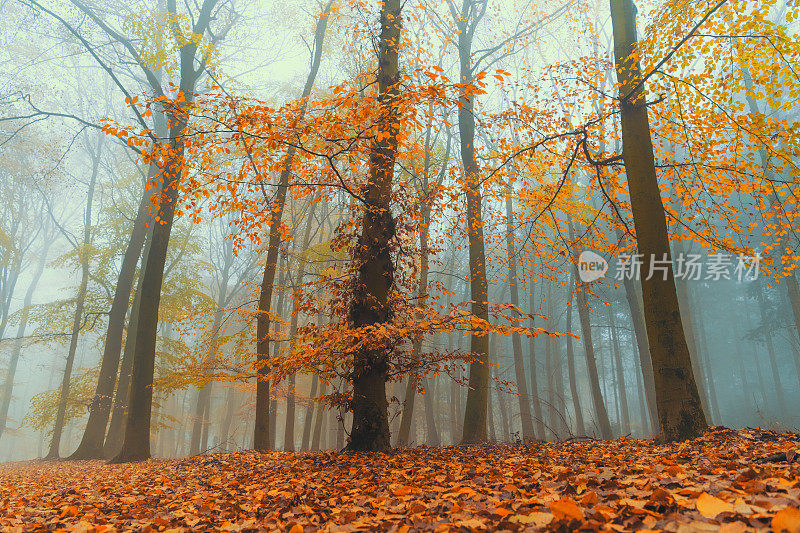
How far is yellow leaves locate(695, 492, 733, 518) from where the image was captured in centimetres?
155

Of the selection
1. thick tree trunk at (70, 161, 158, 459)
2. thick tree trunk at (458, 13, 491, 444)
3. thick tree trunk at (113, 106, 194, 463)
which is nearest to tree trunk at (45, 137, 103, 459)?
thick tree trunk at (70, 161, 158, 459)

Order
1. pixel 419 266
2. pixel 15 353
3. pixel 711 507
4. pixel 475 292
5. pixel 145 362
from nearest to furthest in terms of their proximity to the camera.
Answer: pixel 711 507 → pixel 419 266 → pixel 145 362 → pixel 475 292 → pixel 15 353

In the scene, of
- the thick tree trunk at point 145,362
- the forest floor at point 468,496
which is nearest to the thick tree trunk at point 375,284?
the forest floor at point 468,496

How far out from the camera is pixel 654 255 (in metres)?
4.92

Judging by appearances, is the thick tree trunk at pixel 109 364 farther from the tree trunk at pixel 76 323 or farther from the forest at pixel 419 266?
the tree trunk at pixel 76 323

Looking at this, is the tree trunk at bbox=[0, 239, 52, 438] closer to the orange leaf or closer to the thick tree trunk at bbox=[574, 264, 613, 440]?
the thick tree trunk at bbox=[574, 264, 613, 440]

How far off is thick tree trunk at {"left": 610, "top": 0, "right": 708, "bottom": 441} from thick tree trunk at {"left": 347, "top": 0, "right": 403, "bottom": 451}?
9.75 feet

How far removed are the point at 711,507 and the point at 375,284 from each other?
479 cm

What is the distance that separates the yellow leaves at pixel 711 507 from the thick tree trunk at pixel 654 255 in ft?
11.1

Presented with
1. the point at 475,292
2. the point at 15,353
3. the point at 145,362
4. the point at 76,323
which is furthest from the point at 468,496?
the point at 15,353

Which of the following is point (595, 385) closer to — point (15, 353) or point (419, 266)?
point (419, 266)

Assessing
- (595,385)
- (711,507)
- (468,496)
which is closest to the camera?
(711,507)

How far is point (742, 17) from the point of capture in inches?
200

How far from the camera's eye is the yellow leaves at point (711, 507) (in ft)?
5.08
